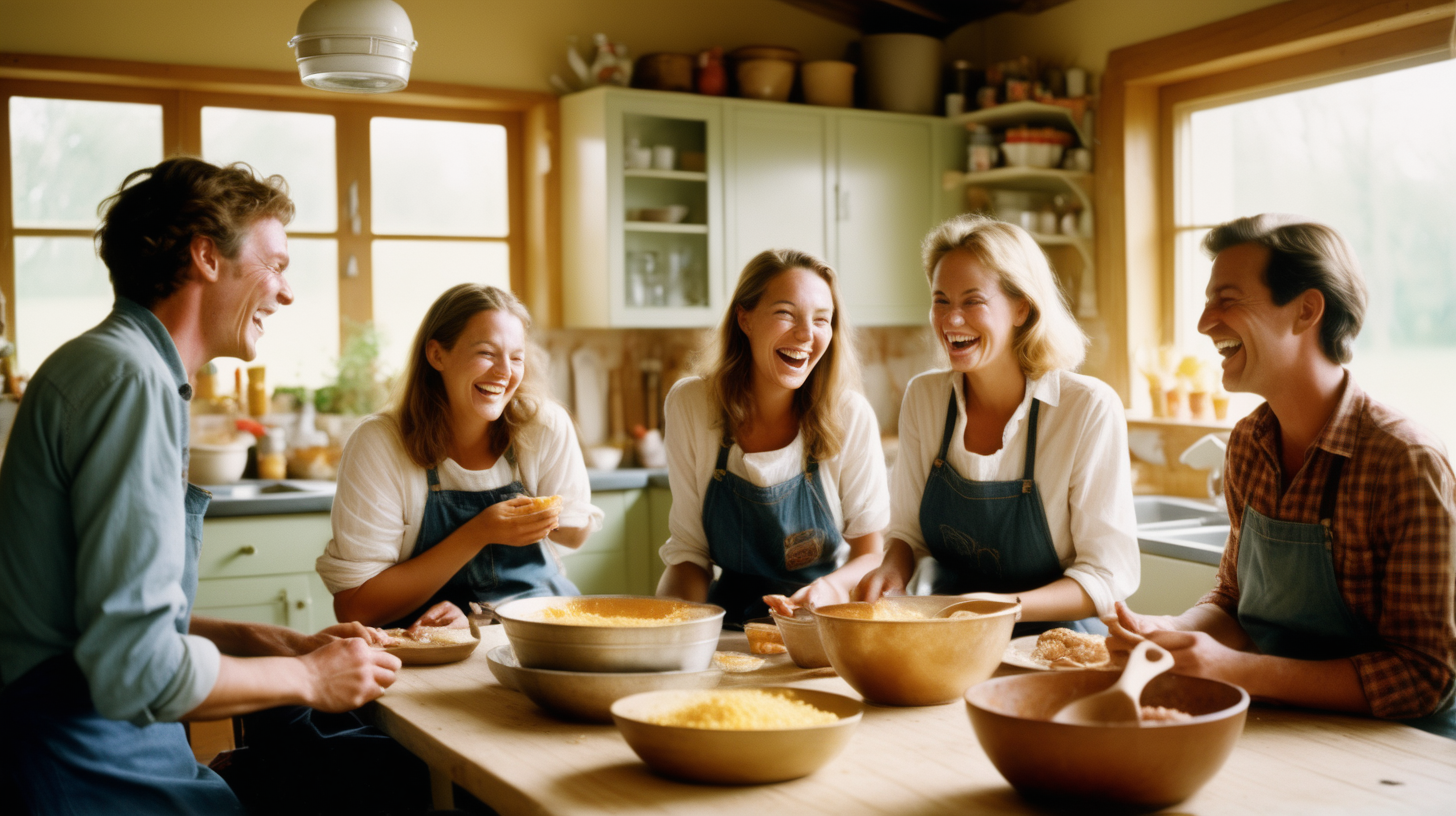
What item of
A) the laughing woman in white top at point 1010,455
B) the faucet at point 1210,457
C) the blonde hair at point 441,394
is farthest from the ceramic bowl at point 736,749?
the faucet at point 1210,457

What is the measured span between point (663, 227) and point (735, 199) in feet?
1.05

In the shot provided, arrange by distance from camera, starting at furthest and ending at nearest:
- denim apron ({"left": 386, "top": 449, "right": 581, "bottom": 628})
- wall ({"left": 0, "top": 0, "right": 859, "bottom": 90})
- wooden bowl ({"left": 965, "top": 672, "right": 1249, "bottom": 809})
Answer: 1. wall ({"left": 0, "top": 0, "right": 859, "bottom": 90})
2. denim apron ({"left": 386, "top": 449, "right": 581, "bottom": 628})
3. wooden bowl ({"left": 965, "top": 672, "right": 1249, "bottom": 809})

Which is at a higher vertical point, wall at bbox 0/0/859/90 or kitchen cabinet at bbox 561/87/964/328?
wall at bbox 0/0/859/90

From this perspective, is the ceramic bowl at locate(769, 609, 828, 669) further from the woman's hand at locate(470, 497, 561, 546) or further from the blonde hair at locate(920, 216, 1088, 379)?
the blonde hair at locate(920, 216, 1088, 379)

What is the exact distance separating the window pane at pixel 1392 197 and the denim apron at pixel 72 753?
3565 mm

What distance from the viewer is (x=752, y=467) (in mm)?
2721

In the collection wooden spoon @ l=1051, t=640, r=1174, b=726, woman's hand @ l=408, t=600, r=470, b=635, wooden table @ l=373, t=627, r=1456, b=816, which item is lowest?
wooden table @ l=373, t=627, r=1456, b=816

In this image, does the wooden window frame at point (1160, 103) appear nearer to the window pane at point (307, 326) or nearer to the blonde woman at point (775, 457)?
the blonde woman at point (775, 457)

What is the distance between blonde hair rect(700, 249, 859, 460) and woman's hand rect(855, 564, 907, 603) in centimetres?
35

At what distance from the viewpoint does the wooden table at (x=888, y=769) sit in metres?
1.34

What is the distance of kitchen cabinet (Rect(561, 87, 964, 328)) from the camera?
4660mm

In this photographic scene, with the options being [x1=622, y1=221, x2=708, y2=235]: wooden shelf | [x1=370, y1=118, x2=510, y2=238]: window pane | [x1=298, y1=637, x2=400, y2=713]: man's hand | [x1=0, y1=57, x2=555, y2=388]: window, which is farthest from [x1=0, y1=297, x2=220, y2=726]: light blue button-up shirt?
[x1=370, y1=118, x2=510, y2=238]: window pane

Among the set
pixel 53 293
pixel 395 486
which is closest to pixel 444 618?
pixel 395 486

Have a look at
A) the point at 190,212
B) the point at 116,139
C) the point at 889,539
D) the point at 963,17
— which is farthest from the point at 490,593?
the point at 963,17
